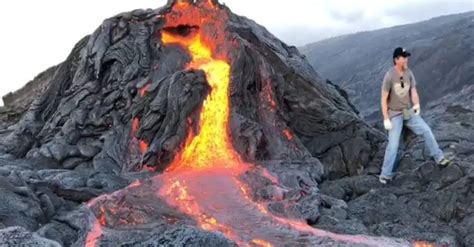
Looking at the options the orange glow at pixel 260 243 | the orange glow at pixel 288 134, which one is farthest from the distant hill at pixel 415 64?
the orange glow at pixel 260 243

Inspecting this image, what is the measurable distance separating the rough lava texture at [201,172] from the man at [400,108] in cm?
66

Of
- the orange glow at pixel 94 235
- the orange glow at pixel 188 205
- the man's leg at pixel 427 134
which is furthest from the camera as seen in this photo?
the man's leg at pixel 427 134

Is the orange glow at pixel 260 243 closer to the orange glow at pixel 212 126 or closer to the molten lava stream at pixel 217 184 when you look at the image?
the molten lava stream at pixel 217 184

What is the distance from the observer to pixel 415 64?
135ft

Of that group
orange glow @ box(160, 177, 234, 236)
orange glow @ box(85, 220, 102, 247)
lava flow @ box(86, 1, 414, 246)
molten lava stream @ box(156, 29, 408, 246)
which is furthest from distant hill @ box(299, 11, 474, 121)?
orange glow @ box(85, 220, 102, 247)

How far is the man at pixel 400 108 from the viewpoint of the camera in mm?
12445

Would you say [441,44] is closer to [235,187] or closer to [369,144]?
[369,144]

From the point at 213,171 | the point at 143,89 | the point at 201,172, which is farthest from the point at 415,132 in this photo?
the point at 143,89

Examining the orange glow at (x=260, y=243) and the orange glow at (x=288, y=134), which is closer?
the orange glow at (x=260, y=243)

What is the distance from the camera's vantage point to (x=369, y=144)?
15.4 metres

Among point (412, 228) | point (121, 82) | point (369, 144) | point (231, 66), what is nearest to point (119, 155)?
point (121, 82)

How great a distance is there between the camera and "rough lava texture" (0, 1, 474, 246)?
10734 millimetres

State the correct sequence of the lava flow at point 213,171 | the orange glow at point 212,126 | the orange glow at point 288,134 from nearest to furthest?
the lava flow at point 213,171
the orange glow at point 212,126
the orange glow at point 288,134

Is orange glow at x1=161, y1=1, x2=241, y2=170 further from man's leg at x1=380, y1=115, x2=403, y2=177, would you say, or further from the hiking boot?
man's leg at x1=380, y1=115, x2=403, y2=177
